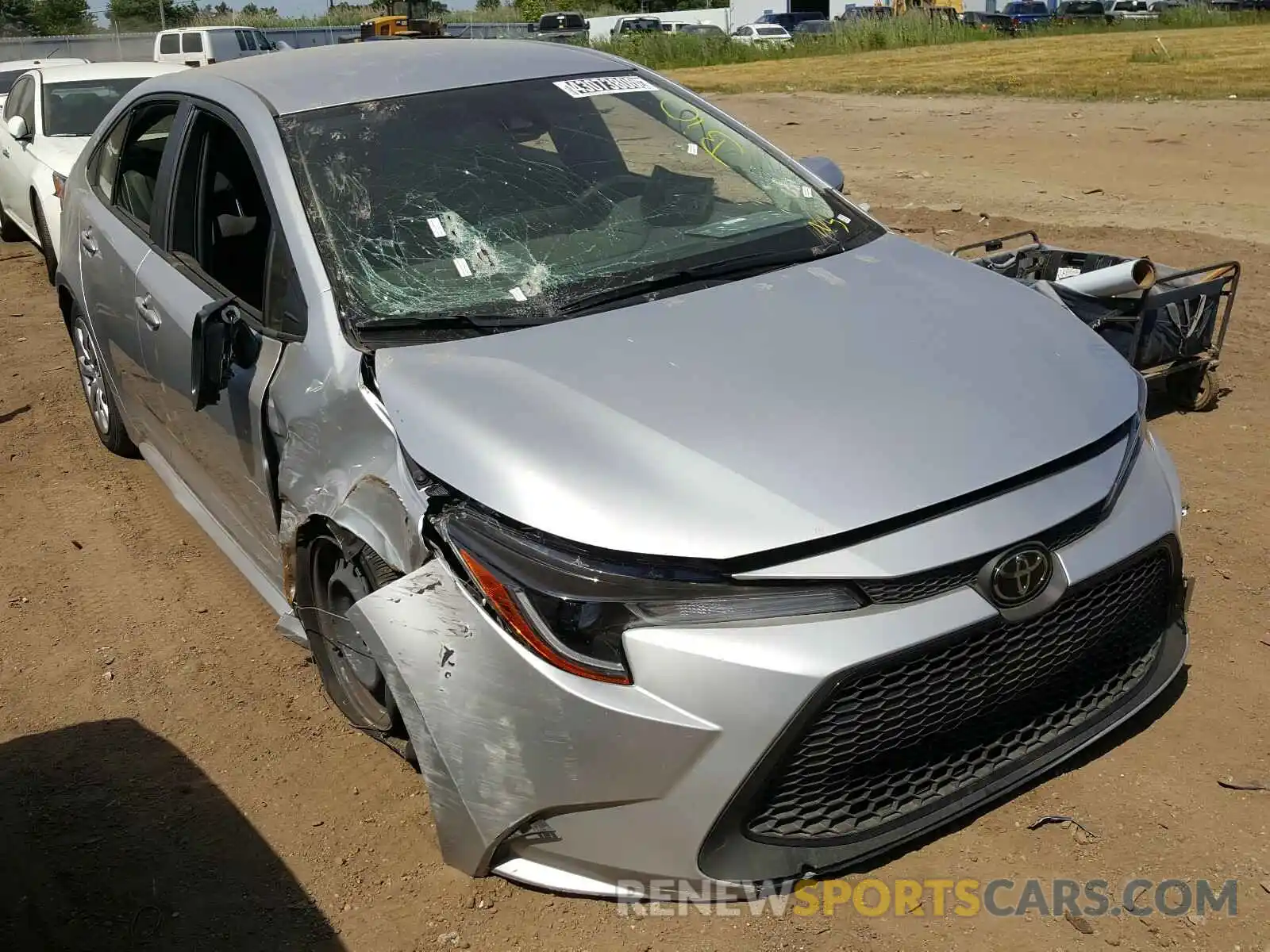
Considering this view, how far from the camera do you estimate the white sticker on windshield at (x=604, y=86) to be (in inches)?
155

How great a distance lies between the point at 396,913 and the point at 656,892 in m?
0.68

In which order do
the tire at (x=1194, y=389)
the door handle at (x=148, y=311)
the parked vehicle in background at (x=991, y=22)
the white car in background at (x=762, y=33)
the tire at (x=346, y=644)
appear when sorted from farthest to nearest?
the white car in background at (x=762, y=33) → the parked vehicle in background at (x=991, y=22) → the tire at (x=1194, y=389) → the door handle at (x=148, y=311) → the tire at (x=346, y=644)

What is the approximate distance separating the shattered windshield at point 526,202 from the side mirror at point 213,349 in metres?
0.34

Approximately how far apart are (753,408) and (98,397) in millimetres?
3859

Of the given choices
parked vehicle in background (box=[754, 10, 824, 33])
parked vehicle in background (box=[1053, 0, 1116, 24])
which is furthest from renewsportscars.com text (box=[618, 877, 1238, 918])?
parked vehicle in background (box=[754, 10, 824, 33])

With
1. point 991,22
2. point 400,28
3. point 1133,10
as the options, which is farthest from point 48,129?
point 1133,10

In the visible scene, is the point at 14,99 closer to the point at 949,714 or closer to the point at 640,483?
the point at 640,483

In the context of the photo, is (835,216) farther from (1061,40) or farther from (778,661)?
(1061,40)

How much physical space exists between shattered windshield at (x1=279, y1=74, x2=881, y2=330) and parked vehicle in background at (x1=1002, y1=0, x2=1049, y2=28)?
39.8 metres

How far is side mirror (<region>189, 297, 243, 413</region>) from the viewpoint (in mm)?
3207

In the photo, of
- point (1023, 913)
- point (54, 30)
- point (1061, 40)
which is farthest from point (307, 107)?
point (54, 30)

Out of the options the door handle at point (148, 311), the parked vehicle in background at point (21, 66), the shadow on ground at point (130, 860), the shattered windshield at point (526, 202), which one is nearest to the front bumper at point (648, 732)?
the shadow on ground at point (130, 860)

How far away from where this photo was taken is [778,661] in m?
2.23

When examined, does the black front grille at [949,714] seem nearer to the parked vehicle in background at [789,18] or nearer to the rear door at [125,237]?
the rear door at [125,237]
